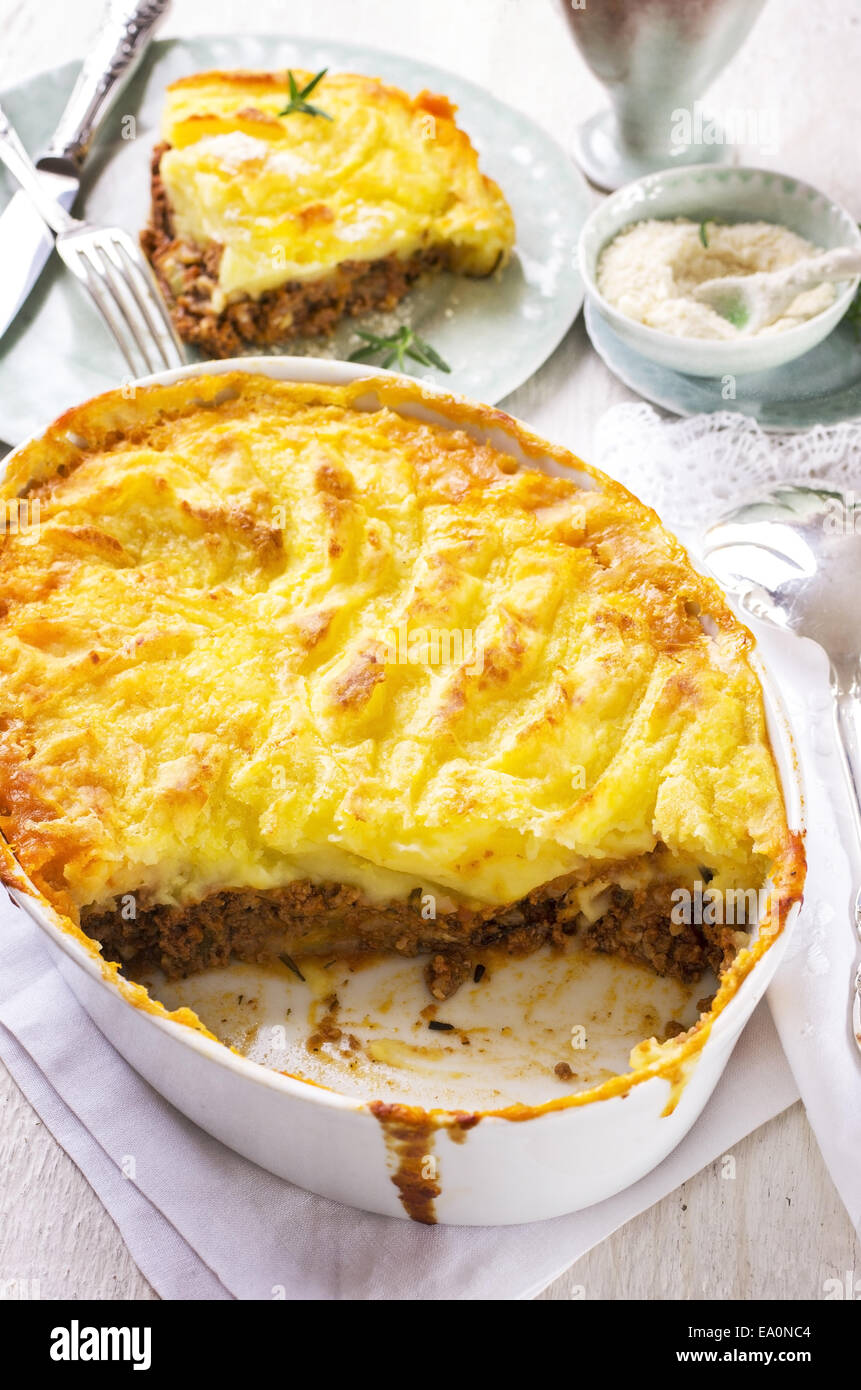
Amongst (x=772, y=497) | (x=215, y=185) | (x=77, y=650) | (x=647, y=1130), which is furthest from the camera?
(x=215, y=185)

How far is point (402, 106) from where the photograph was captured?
4348 millimetres

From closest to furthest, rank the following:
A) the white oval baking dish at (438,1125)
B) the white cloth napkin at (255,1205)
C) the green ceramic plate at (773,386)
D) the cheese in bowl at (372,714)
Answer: the white oval baking dish at (438,1125), the white cloth napkin at (255,1205), the cheese in bowl at (372,714), the green ceramic plate at (773,386)

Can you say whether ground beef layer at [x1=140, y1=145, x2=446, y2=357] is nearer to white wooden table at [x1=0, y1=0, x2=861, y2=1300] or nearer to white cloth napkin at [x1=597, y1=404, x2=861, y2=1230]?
white wooden table at [x1=0, y1=0, x2=861, y2=1300]

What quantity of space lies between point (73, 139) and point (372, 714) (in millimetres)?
2664

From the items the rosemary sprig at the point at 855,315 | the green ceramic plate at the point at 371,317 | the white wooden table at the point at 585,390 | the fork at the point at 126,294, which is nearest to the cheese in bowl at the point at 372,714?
the white wooden table at the point at 585,390

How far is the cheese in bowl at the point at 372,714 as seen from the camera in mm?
2828

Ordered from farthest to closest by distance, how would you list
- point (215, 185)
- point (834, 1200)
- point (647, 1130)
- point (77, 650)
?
point (215, 185) < point (77, 650) < point (834, 1200) < point (647, 1130)

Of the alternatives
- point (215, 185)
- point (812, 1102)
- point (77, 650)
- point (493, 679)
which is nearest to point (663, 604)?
point (493, 679)

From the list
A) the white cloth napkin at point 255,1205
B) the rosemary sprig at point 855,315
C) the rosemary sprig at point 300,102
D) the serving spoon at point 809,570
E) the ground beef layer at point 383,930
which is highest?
the rosemary sprig at point 300,102

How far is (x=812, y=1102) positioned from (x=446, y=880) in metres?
0.87

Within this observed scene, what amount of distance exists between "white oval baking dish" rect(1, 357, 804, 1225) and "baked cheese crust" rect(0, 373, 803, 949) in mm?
204

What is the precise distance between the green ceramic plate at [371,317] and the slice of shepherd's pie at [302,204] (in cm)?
13

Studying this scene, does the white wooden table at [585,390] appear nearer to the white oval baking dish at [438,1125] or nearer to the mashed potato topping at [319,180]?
the white oval baking dish at [438,1125]
